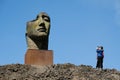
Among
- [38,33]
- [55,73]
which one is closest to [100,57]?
[55,73]

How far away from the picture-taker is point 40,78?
2091 centimetres

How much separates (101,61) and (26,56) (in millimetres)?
4686

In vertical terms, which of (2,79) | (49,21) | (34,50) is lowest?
(2,79)

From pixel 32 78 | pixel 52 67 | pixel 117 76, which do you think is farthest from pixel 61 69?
pixel 117 76

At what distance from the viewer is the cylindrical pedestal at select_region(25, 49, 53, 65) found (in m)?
23.6

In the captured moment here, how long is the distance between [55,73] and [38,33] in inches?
150

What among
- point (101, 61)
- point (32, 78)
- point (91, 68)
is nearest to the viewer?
point (32, 78)

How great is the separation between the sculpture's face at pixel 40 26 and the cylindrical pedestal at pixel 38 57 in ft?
3.88

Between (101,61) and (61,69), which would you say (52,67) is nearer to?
(61,69)

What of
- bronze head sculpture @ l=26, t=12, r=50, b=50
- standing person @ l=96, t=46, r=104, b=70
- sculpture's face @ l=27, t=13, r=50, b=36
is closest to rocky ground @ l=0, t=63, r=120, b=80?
standing person @ l=96, t=46, r=104, b=70

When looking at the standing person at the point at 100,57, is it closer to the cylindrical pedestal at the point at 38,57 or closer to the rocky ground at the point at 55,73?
the rocky ground at the point at 55,73

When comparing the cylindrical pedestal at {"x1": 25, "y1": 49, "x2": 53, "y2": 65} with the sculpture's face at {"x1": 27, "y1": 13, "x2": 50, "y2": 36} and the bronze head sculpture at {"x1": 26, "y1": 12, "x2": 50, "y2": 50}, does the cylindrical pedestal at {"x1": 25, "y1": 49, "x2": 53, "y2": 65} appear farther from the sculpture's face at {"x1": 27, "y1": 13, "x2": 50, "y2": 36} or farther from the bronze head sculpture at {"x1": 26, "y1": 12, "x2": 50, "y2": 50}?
the sculpture's face at {"x1": 27, "y1": 13, "x2": 50, "y2": 36}

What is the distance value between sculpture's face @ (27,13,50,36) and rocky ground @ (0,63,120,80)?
294cm

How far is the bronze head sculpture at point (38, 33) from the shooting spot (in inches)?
953
